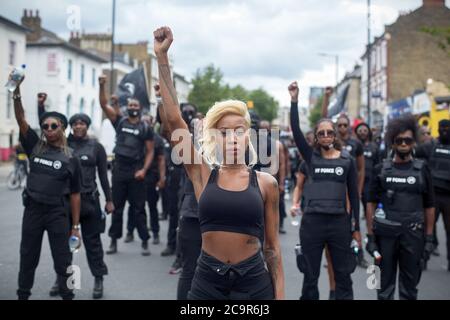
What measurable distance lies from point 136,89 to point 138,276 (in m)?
6.68

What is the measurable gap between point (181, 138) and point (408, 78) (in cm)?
4515

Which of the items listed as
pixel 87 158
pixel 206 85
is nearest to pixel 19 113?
pixel 87 158

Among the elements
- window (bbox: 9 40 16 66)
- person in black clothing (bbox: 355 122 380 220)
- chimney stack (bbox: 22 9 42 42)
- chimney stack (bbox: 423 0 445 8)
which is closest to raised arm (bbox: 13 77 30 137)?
person in black clothing (bbox: 355 122 380 220)

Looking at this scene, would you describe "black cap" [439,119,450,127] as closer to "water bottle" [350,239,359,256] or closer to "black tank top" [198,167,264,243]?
"water bottle" [350,239,359,256]

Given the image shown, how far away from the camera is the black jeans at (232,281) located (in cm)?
306

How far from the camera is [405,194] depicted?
5.30m

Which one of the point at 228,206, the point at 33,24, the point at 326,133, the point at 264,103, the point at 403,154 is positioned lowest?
the point at 228,206

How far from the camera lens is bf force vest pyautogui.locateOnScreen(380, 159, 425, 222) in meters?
5.26

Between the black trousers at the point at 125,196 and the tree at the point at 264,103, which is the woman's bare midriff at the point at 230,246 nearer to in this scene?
the black trousers at the point at 125,196

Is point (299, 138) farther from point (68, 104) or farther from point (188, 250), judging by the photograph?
point (68, 104)

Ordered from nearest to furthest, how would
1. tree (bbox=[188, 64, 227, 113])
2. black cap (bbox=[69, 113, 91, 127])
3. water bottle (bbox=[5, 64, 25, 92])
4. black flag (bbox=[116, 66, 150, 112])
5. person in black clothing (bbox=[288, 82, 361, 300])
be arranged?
water bottle (bbox=[5, 64, 25, 92])
person in black clothing (bbox=[288, 82, 361, 300])
black cap (bbox=[69, 113, 91, 127])
black flag (bbox=[116, 66, 150, 112])
tree (bbox=[188, 64, 227, 113])

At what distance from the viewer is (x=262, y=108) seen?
116 m

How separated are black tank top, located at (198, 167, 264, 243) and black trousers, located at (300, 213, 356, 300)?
2240 mm
